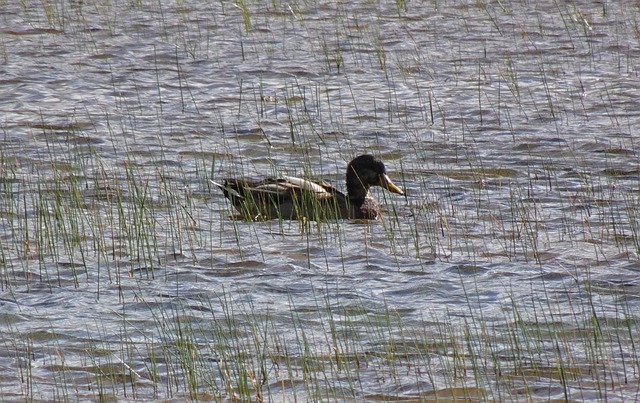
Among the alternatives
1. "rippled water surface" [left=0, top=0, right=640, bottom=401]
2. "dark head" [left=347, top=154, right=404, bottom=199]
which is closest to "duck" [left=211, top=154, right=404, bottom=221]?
"dark head" [left=347, top=154, right=404, bottom=199]

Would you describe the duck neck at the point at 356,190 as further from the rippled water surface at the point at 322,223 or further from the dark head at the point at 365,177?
the rippled water surface at the point at 322,223

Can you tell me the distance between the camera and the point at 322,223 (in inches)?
386

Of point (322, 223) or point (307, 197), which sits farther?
point (322, 223)

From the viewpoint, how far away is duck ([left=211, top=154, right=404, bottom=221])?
961cm

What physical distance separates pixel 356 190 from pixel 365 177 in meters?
0.13

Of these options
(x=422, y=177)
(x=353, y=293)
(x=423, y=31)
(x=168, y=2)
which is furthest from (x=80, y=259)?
(x=168, y=2)

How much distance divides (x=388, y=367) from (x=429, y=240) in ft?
8.63

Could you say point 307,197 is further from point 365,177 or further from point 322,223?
point 365,177

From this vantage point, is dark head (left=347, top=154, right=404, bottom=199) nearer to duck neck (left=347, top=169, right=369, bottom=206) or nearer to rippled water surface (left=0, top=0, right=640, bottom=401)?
duck neck (left=347, top=169, right=369, bottom=206)

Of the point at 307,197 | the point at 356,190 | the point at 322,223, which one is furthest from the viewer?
the point at 356,190

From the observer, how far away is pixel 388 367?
6.43 m

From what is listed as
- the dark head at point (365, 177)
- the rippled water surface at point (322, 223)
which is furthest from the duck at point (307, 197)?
the rippled water surface at point (322, 223)

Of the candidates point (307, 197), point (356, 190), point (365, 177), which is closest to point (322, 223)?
point (307, 197)

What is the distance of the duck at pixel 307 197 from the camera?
31.5ft
